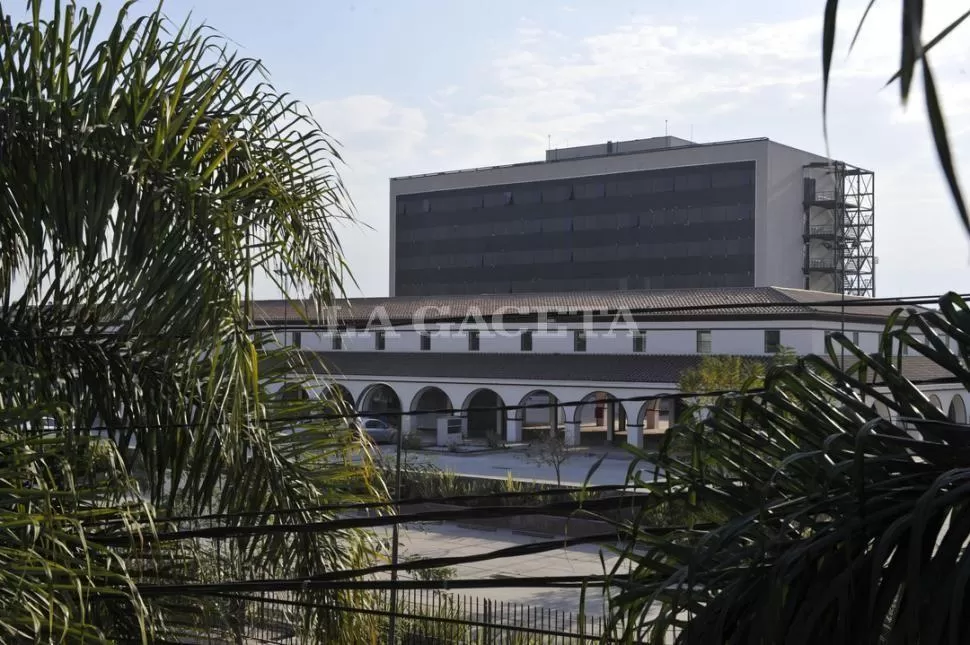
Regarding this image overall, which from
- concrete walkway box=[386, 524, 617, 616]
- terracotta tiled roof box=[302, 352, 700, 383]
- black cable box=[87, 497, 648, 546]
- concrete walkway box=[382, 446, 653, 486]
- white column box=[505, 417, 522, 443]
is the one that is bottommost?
concrete walkway box=[386, 524, 617, 616]

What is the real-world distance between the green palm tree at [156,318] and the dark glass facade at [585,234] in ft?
201

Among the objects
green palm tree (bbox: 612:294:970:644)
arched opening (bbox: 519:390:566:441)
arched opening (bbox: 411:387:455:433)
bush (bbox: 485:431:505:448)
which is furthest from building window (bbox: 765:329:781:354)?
green palm tree (bbox: 612:294:970:644)

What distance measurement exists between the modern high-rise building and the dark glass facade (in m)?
0.07

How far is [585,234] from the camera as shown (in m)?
70.8

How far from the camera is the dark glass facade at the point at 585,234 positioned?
65.8 m

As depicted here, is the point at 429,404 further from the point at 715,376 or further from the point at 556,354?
the point at 715,376

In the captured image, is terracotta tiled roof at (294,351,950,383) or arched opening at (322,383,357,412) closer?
arched opening at (322,383,357,412)

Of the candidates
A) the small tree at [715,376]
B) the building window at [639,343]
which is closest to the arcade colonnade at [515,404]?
the building window at [639,343]

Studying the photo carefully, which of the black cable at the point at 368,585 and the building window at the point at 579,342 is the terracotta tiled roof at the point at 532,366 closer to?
the building window at the point at 579,342

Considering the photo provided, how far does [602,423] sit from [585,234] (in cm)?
1738

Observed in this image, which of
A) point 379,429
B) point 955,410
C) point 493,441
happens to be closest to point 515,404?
point 493,441

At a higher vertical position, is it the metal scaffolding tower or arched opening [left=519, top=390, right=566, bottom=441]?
the metal scaffolding tower

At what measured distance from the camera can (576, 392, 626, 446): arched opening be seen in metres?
46.2

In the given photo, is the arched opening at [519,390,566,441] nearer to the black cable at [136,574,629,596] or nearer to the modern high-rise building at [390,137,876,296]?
the modern high-rise building at [390,137,876,296]
